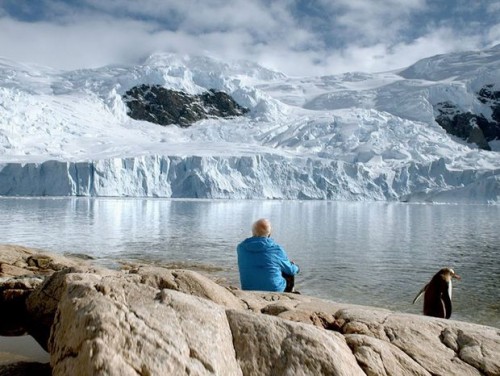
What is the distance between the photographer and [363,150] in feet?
203

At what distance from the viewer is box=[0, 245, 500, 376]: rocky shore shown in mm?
2133

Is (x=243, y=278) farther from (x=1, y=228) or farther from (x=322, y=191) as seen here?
(x=322, y=191)

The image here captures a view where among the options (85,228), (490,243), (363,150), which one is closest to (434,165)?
(363,150)

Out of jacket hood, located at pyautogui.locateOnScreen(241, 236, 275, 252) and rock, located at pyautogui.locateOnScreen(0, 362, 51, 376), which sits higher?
jacket hood, located at pyautogui.locateOnScreen(241, 236, 275, 252)

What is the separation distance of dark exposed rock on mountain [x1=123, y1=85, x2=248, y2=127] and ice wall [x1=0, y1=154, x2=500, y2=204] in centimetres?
3884

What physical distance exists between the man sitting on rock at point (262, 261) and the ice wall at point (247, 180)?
4594 centimetres

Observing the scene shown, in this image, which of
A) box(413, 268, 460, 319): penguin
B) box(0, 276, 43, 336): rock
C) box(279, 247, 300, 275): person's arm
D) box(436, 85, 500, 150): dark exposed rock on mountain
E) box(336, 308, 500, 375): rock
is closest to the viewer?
box(336, 308, 500, 375): rock

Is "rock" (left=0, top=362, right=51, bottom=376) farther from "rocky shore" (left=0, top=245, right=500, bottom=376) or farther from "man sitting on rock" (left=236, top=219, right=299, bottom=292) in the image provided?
"man sitting on rock" (left=236, top=219, right=299, bottom=292)

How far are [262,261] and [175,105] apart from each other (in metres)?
95.6

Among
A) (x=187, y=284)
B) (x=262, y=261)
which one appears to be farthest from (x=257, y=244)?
(x=187, y=284)

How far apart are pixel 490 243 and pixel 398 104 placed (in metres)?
66.9

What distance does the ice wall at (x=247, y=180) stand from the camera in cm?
4859

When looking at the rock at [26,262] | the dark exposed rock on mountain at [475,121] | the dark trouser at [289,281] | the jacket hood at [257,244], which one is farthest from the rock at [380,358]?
the dark exposed rock on mountain at [475,121]

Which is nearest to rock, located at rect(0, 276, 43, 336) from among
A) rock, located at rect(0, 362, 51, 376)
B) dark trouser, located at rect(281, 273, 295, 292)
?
rock, located at rect(0, 362, 51, 376)
